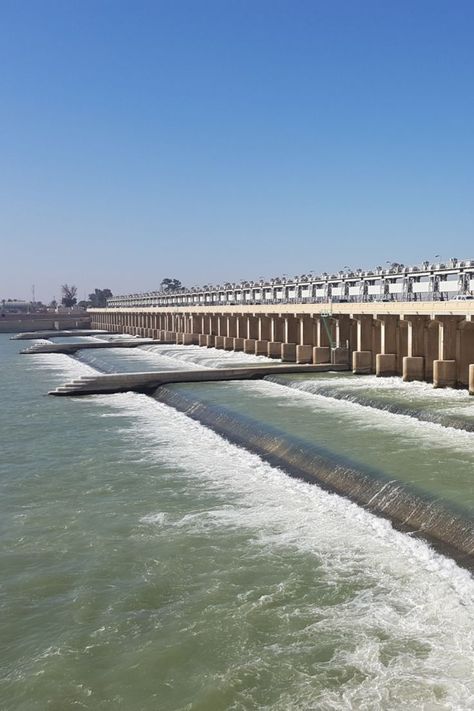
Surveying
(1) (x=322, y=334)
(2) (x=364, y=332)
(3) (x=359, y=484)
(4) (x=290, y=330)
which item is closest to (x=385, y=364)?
(2) (x=364, y=332)

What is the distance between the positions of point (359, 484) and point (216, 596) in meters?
6.69

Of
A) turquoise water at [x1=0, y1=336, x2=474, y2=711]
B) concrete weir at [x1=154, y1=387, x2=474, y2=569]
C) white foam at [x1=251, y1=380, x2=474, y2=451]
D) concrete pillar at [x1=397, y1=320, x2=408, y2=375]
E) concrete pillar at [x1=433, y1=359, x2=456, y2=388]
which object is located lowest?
turquoise water at [x1=0, y1=336, x2=474, y2=711]

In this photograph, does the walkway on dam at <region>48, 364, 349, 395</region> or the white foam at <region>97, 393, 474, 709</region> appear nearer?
the white foam at <region>97, 393, 474, 709</region>

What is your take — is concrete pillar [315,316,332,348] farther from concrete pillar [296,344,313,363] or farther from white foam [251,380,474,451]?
white foam [251,380,474,451]

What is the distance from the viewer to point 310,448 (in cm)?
2230

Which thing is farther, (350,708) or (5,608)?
(5,608)

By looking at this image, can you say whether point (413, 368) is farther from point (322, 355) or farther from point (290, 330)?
point (290, 330)

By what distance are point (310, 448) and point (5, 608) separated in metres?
11.5

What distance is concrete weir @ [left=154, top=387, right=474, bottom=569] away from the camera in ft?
48.5

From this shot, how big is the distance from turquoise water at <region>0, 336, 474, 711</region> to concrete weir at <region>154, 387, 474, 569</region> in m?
0.53

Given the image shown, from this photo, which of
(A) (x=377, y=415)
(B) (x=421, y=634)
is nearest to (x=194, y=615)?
(B) (x=421, y=634)

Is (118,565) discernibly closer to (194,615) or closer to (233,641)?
(194,615)

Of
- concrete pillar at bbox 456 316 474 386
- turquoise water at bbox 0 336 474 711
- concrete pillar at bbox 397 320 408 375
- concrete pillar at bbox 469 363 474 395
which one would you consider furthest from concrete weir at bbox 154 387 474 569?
concrete pillar at bbox 397 320 408 375

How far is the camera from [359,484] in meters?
18.6
